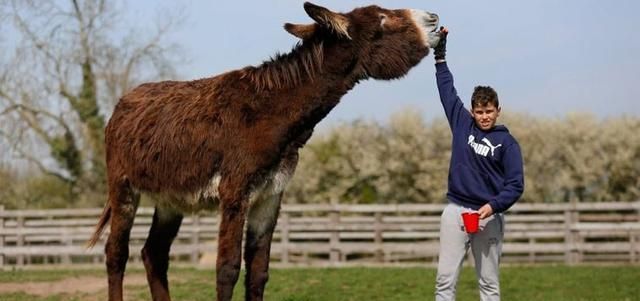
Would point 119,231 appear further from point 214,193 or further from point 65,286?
point 65,286

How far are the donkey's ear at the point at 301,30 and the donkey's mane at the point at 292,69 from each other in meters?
0.08

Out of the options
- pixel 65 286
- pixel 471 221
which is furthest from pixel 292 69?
pixel 65 286

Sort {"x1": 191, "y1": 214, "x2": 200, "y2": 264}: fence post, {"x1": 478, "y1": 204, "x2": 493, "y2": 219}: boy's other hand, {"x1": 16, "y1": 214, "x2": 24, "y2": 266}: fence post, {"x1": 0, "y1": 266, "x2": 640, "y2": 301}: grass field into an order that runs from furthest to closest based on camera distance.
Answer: {"x1": 16, "y1": 214, "x2": 24, "y2": 266}: fence post, {"x1": 191, "y1": 214, "x2": 200, "y2": 264}: fence post, {"x1": 0, "y1": 266, "x2": 640, "y2": 301}: grass field, {"x1": 478, "y1": 204, "x2": 493, "y2": 219}: boy's other hand

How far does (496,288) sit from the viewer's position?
20.7 ft

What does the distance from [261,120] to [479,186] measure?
1700 mm

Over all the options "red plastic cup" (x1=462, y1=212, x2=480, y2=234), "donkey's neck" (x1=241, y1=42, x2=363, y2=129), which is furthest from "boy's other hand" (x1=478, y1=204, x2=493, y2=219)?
"donkey's neck" (x1=241, y1=42, x2=363, y2=129)

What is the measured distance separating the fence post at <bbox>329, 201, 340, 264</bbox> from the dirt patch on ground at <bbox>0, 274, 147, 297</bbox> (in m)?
Answer: 5.85

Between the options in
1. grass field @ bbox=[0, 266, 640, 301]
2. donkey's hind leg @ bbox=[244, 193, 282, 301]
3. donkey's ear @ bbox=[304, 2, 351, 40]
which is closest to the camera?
donkey's ear @ bbox=[304, 2, 351, 40]

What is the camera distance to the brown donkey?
653 centimetres

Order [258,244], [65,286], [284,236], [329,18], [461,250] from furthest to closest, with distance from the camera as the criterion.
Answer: [284,236] < [65,286] < [258,244] < [329,18] < [461,250]

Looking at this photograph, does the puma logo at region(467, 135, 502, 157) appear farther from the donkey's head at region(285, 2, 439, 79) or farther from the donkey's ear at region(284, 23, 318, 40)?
Result: the donkey's ear at region(284, 23, 318, 40)

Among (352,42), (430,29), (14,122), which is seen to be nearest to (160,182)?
(352,42)

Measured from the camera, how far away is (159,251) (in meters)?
7.88

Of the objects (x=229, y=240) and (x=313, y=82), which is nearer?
(x=229, y=240)
